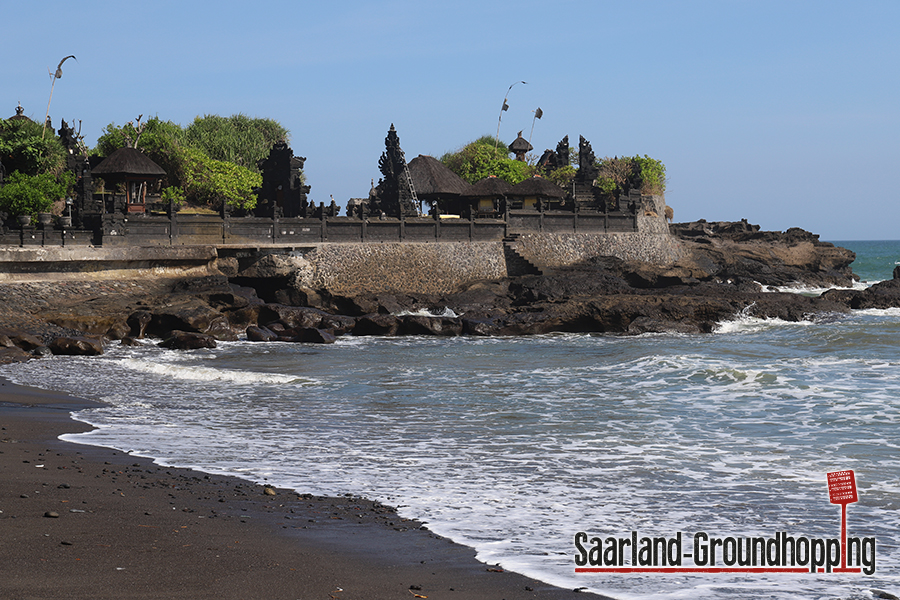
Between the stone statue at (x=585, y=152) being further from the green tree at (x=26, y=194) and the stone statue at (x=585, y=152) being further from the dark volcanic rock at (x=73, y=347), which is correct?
the dark volcanic rock at (x=73, y=347)

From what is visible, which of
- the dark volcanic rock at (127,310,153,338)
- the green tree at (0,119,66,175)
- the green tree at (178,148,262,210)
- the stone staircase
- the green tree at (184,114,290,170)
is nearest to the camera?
the dark volcanic rock at (127,310,153,338)

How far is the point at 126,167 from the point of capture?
128ft

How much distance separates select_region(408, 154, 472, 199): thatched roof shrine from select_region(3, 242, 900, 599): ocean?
88.2 ft


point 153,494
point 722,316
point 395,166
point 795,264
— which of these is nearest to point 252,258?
point 395,166

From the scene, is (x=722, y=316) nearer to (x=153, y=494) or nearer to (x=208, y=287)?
(x=208, y=287)

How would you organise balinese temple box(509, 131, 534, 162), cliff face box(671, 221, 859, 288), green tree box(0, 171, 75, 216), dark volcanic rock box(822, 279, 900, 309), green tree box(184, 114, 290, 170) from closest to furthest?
1. green tree box(0, 171, 75, 216)
2. dark volcanic rock box(822, 279, 900, 309)
3. cliff face box(671, 221, 859, 288)
4. green tree box(184, 114, 290, 170)
5. balinese temple box(509, 131, 534, 162)

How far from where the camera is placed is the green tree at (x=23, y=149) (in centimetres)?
4047

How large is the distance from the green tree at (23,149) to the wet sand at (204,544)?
117 ft

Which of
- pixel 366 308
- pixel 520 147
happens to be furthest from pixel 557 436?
pixel 520 147

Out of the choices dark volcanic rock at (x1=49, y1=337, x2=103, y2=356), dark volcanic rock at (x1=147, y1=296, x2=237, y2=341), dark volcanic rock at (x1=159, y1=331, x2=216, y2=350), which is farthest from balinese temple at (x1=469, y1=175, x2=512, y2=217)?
dark volcanic rock at (x1=49, y1=337, x2=103, y2=356)

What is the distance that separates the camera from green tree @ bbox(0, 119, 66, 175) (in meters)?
40.5

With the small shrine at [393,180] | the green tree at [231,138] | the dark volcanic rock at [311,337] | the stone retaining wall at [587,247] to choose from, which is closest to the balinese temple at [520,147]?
the green tree at [231,138]

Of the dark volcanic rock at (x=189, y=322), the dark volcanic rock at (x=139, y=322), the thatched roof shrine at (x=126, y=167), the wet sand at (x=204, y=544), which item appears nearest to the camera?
the wet sand at (x=204, y=544)

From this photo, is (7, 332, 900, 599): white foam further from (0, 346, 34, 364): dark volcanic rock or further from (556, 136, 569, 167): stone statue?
(556, 136, 569, 167): stone statue
